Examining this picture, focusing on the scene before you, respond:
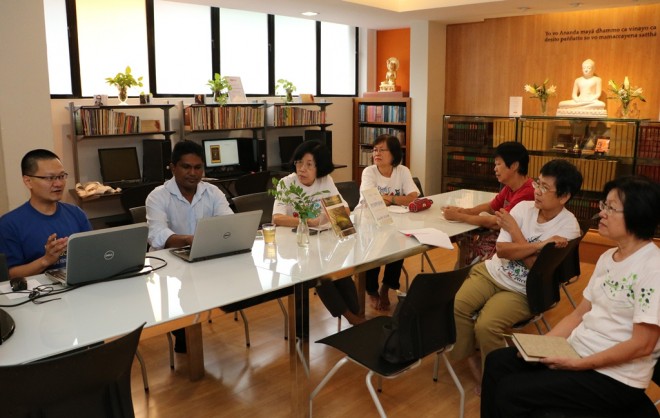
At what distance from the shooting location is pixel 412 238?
346 centimetres

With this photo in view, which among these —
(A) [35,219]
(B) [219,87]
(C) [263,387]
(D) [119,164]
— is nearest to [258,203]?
(C) [263,387]

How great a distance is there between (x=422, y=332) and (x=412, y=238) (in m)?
1.01

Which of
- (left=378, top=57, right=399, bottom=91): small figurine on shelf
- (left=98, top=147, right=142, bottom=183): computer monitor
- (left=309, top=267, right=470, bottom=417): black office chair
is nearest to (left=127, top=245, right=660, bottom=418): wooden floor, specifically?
(left=309, top=267, right=470, bottom=417): black office chair

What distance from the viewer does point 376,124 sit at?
8.50 m

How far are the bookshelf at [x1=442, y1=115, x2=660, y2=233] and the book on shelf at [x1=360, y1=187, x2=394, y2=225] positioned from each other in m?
2.44

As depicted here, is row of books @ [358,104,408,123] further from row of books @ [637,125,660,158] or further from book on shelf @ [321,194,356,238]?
book on shelf @ [321,194,356,238]

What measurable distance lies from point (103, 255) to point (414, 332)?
137 cm

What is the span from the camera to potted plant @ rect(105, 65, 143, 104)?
5.93m

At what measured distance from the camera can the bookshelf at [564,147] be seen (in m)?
5.91

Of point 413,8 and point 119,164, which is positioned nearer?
point 119,164

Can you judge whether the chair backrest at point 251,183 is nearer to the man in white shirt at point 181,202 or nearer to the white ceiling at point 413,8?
the white ceiling at point 413,8

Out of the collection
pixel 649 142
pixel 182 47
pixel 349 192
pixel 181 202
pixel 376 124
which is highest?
pixel 182 47

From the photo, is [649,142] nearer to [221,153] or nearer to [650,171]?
[650,171]

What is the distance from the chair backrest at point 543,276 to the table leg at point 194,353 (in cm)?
185
